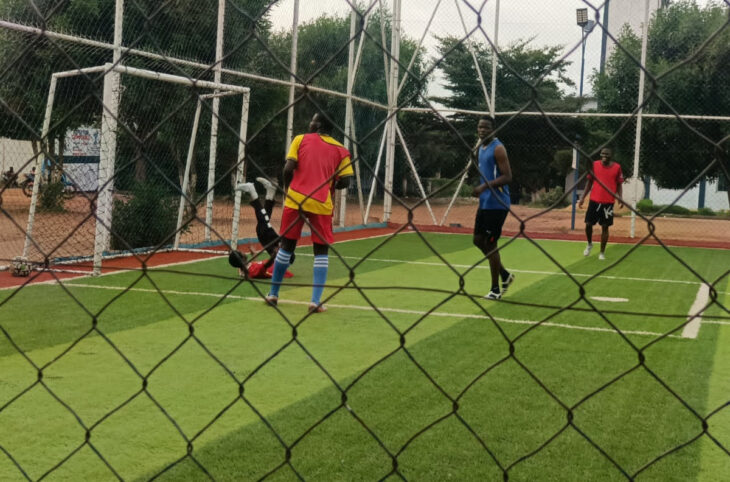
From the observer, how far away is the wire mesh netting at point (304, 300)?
7.60ft

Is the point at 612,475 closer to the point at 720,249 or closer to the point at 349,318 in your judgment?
the point at 349,318

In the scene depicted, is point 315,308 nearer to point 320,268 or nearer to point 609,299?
point 320,268

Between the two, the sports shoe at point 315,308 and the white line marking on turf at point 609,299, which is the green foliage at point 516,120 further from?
the sports shoe at point 315,308

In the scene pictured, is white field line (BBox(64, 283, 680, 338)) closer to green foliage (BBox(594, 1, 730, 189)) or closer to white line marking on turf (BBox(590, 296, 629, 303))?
white line marking on turf (BBox(590, 296, 629, 303))

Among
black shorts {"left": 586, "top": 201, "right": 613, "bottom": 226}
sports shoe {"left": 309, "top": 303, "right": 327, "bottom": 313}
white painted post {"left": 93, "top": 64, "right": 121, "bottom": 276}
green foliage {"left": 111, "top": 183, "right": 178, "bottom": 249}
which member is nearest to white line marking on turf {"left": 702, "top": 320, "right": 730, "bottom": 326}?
sports shoe {"left": 309, "top": 303, "right": 327, "bottom": 313}

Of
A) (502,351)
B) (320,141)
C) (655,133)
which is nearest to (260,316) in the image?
(320,141)

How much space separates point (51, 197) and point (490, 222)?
5.65m

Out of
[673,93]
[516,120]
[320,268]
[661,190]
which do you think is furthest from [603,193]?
[661,190]

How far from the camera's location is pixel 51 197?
1023 centimetres

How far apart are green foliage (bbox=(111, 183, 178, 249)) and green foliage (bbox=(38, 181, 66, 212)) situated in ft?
2.27

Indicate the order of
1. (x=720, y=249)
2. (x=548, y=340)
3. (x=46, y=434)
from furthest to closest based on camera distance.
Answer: (x=720, y=249), (x=548, y=340), (x=46, y=434)

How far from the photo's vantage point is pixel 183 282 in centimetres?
892

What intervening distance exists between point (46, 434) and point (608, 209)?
34.3ft

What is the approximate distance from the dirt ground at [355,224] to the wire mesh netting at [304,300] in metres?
0.11
